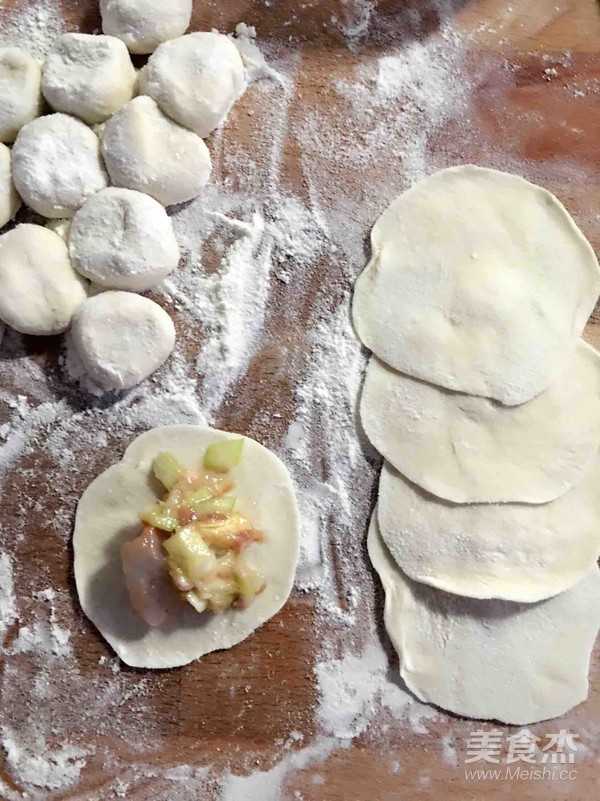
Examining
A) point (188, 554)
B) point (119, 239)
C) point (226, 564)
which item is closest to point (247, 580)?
point (226, 564)

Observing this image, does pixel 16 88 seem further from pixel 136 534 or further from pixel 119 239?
pixel 136 534

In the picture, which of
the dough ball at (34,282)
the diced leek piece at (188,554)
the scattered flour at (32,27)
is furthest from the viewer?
the scattered flour at (32,27)

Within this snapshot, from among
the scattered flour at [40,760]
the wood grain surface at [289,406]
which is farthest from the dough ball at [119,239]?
the scattered flour at [40,760]

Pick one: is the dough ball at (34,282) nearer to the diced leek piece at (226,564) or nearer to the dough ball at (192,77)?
the dough ball at (192,77)

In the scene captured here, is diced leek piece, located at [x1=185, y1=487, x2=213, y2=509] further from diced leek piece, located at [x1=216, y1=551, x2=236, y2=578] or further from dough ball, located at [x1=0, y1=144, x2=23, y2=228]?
dough ball, located at [x1=0, y1=144, x2=23, y2=228]

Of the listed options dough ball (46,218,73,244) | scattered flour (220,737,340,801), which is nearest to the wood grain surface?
scattered flour (220,737,340,801)

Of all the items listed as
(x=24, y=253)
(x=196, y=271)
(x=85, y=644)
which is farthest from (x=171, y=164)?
(x=85, y=644)
